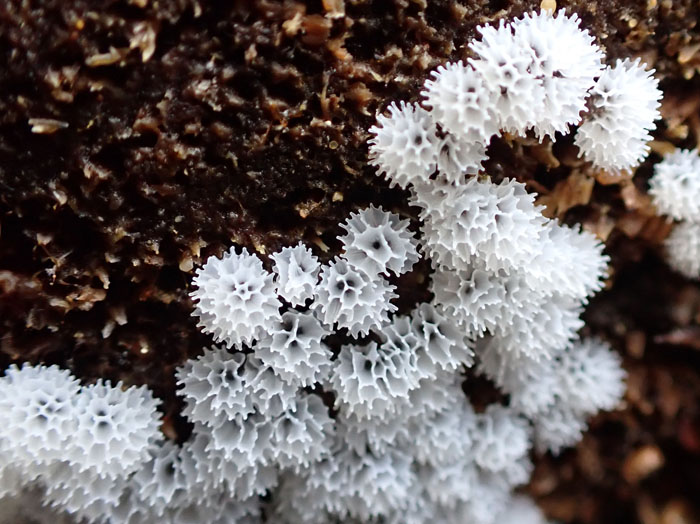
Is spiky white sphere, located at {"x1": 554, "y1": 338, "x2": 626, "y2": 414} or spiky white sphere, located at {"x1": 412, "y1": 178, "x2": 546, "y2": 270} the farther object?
spiky white sphere, located at {"x1": 554, "y1": 338, "x2": 626, "y2": 414}

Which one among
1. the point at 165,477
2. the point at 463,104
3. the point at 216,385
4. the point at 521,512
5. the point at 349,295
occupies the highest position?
the point at 463,104

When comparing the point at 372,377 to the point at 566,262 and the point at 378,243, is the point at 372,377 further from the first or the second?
the point at 566,262

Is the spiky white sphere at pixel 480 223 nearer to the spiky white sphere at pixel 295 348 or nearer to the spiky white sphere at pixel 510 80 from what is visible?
the spiky white sphere at pixel 510 80

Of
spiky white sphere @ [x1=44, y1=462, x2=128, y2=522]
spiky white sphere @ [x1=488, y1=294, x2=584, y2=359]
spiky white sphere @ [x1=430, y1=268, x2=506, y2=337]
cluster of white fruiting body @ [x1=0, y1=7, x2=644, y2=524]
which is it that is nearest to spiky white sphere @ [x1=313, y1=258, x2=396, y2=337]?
cluster of white fruiting body @ [x1=0, y1=7, x2=644, y2=524]

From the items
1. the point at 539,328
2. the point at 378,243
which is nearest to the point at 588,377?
the point at 539,328

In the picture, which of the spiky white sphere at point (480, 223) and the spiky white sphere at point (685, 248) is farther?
the spiky white sphere at point (685, 248)

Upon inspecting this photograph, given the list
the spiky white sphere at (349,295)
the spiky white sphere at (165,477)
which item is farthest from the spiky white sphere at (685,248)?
the spiky white sphere at (165,477)

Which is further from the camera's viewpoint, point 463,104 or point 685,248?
point 685,248

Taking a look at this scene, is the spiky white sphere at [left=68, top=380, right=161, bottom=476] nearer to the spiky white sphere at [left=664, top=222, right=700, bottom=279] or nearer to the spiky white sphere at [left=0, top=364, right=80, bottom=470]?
the spiky white sphere at [left=0, top=364, right=80, bottom=470]
